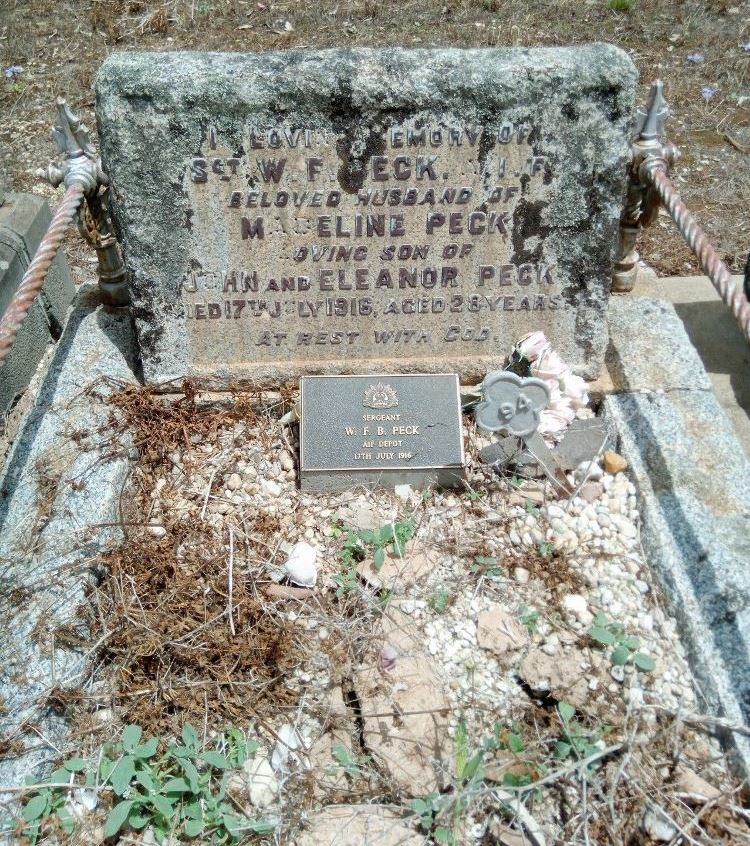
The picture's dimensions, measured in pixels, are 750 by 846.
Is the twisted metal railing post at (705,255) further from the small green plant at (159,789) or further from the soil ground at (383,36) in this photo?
the soil ground at (383,36)

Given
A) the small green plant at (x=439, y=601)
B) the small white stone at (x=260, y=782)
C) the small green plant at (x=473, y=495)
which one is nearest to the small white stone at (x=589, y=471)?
the small green plant at (x=473, y=495)

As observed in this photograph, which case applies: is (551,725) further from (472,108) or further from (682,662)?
(472,108)

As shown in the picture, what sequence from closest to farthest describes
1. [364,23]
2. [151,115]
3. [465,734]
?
[465,734] → [151,115] → [364,23]

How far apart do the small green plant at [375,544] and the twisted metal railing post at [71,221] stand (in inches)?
45.8

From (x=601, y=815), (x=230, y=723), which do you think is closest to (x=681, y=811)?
(x=601, y=815)

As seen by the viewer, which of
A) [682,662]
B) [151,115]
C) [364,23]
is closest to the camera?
[682,662]

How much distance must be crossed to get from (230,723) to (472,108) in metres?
1.96

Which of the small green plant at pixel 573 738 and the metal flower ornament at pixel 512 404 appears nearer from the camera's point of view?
the small green plant at pixel 573 738

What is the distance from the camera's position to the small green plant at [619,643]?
234 centimetres

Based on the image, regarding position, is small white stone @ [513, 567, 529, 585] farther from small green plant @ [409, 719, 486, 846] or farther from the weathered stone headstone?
small green plant @ [409, 719, 486, 846]

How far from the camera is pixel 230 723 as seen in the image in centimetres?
226

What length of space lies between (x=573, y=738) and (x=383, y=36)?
211 inches

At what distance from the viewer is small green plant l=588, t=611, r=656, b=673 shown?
2340 mm

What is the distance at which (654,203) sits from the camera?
3010 mm
